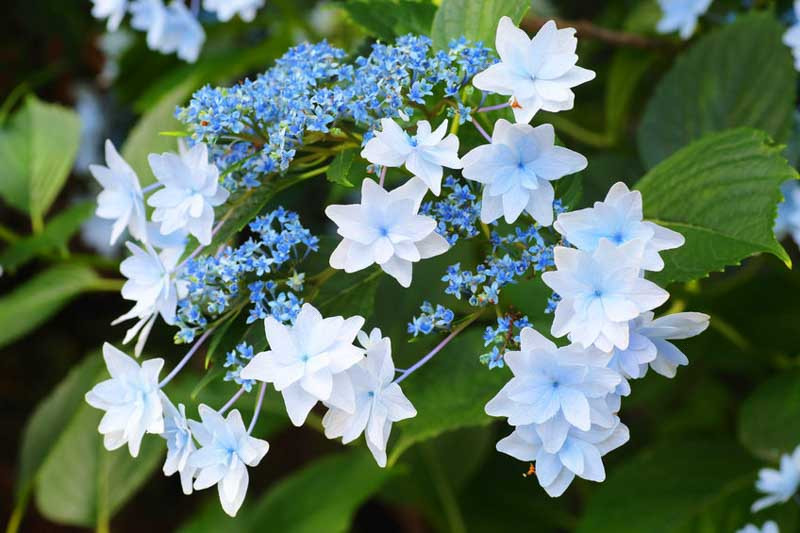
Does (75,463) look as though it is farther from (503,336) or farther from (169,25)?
(503,336)

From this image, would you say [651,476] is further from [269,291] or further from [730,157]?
[269,291]

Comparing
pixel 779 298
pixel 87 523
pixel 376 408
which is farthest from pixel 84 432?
pixel 779 298

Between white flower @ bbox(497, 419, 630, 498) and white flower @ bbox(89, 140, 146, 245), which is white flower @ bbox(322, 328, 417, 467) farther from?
white flower @ bbox(89, 140, 146, 245)

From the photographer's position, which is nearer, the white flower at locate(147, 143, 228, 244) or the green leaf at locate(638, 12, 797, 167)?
the white flower at locate(147, 143, 228, 244)

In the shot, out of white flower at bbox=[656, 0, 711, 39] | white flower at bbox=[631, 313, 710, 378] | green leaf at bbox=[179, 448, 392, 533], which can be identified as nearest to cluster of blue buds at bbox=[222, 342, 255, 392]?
white flower at bbox=[631, 313, 710, 378]

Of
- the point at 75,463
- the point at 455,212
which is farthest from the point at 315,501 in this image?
the point at 455,212

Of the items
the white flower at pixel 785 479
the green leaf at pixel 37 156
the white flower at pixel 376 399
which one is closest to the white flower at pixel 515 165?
the white flower at pixel 376 399
